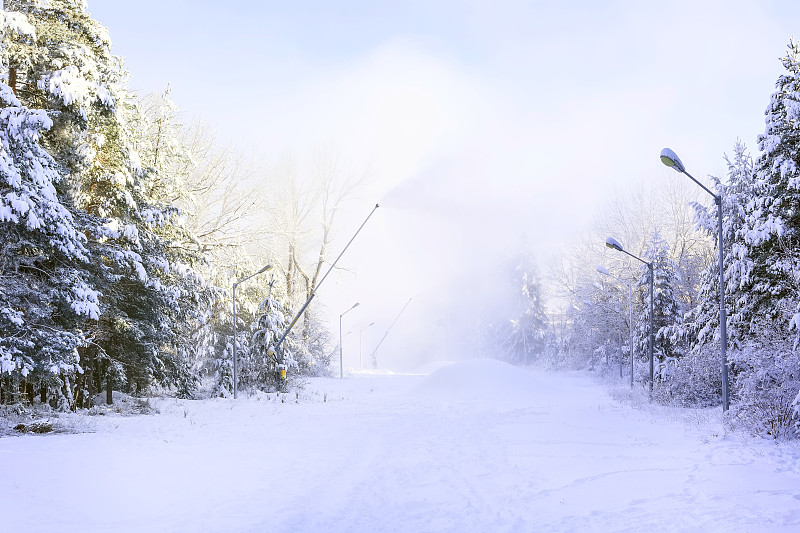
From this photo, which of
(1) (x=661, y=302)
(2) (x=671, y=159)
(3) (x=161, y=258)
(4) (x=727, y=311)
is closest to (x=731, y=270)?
(4) (x=727, y=311)

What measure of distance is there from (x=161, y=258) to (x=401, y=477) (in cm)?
1472

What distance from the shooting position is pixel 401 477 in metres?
9.41

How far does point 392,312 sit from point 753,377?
13534 centimetres

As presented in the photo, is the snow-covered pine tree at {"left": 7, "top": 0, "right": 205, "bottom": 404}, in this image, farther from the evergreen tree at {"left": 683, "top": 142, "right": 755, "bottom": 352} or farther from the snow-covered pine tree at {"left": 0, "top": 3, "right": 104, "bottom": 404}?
the evergreen tree at {"left": 683, "top": 142, "right": 755, "bottom": 352}

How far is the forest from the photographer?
13.4 m

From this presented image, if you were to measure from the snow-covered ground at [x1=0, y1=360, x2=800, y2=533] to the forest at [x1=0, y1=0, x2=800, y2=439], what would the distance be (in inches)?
103

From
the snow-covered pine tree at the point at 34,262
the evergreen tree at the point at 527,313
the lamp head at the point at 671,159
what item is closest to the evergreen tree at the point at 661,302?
the lamp head at the point at 671,159

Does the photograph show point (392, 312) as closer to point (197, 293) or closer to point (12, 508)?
point (197, 293)

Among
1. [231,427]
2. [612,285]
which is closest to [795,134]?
[231,427]

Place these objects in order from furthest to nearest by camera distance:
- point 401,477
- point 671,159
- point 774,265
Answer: point 774,265, point 671,159, point 401,477

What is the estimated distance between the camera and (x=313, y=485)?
898 centimetres

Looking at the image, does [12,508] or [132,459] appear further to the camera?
[132,459]

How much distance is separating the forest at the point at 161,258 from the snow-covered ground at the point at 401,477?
8.54 ft

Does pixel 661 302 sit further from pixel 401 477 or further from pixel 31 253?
pixel 31 253
